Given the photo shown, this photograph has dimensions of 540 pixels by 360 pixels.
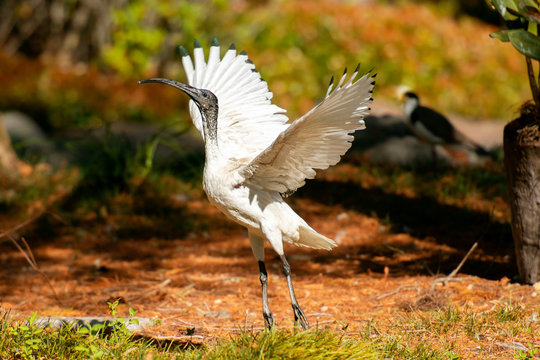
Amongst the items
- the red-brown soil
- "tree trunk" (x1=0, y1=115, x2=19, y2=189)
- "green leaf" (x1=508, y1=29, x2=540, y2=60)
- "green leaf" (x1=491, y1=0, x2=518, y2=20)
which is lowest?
the red-brown soil

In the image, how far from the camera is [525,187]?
4.21 meters

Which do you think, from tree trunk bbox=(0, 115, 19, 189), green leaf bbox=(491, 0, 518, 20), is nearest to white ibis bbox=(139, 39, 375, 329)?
green leaf bbox=(491, 0, 518, 20)

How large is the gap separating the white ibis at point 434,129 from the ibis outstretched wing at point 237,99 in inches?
149

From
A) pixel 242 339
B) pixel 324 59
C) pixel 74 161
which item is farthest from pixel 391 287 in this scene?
pixel 324 59

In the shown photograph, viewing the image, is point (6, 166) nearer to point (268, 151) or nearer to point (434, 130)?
point (268, 151)

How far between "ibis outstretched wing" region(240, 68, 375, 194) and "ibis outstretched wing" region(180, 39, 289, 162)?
0.61 metres

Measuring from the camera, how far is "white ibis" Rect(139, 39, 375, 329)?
3.11m

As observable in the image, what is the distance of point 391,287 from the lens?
4.60 meters

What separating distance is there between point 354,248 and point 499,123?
7147 mm

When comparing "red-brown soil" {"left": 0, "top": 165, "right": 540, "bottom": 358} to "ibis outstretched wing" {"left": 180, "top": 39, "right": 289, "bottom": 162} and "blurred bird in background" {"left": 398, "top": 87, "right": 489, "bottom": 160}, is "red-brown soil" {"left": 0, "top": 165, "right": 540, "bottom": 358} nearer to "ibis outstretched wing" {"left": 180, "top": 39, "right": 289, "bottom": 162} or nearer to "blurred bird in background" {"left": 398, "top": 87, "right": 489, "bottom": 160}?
"ibis outstretched wing" {"left": 180, "top": 39, "right": 289, "bottom": 162}

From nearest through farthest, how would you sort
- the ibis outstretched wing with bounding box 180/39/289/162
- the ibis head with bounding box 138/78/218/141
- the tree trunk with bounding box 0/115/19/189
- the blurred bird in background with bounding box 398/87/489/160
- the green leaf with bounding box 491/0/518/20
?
1. the ibis head with bounding box 138/78/218/141
2. the green leaf with bounding box 491/0/518/20
3. the ibis outstretched wing with bounding box 180/39/289/162
4. the tree trunk with bounding box 0/115/19/189
5. the blurred bird in background with bounding box 398/87/489/160

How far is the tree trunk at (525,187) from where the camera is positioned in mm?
4160

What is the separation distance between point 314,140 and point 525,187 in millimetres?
1758

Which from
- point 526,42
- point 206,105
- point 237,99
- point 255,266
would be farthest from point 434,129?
point 206,105
